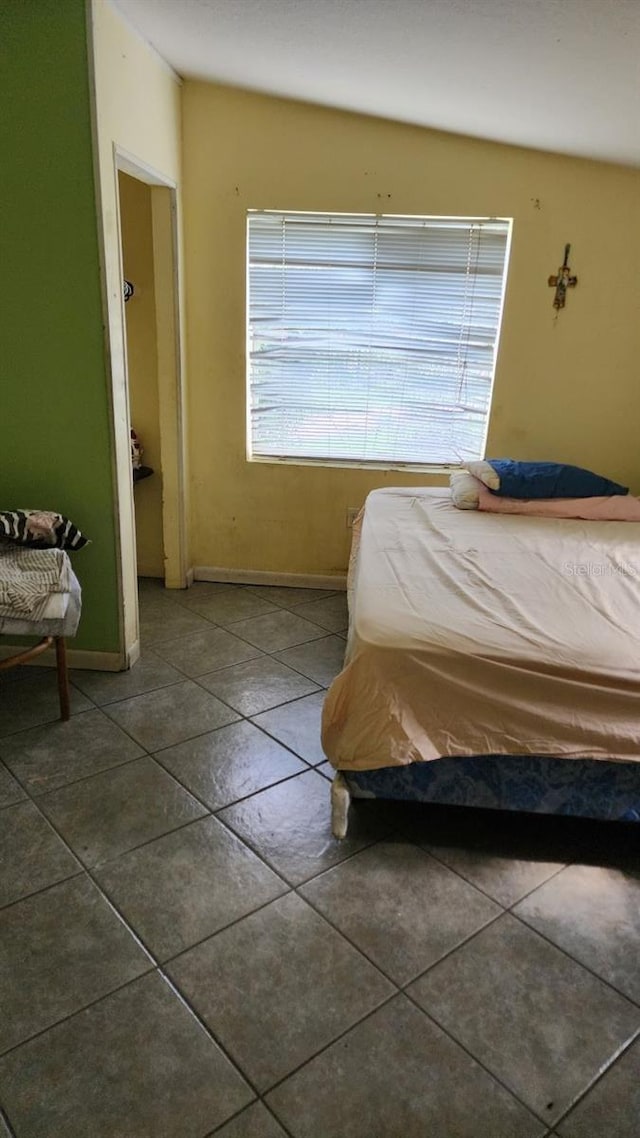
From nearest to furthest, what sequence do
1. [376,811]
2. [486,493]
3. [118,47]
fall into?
[376,811]
[118,47]
[486,493]

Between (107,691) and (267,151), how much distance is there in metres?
2.64

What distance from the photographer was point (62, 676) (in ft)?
7.88

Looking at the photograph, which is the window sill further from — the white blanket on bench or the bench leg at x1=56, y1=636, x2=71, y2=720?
the bench leg at x1=56, y1=636, x2=71, y2=720

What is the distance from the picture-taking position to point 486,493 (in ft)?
10.4

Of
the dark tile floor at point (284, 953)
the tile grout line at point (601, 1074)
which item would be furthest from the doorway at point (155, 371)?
the tile grout line at point (601, 1074)

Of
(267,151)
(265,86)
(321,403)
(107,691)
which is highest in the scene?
(265,86)

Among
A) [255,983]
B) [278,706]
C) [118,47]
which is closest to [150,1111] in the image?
[255,983]

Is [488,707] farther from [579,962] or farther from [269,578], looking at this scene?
[269,578]

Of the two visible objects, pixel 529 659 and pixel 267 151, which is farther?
pixel 267 151

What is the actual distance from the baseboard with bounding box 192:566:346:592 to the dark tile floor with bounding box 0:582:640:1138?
4.97 ft

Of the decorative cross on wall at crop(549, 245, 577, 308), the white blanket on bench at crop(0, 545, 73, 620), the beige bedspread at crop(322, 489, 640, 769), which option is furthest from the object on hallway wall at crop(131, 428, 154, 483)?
the decorative cross on wall at crop(549, 245, 577, 308)

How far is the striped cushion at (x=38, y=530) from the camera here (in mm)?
2400

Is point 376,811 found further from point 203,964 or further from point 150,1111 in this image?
point 150,1111

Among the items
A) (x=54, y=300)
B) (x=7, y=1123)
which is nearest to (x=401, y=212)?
(x=54, y=300)
